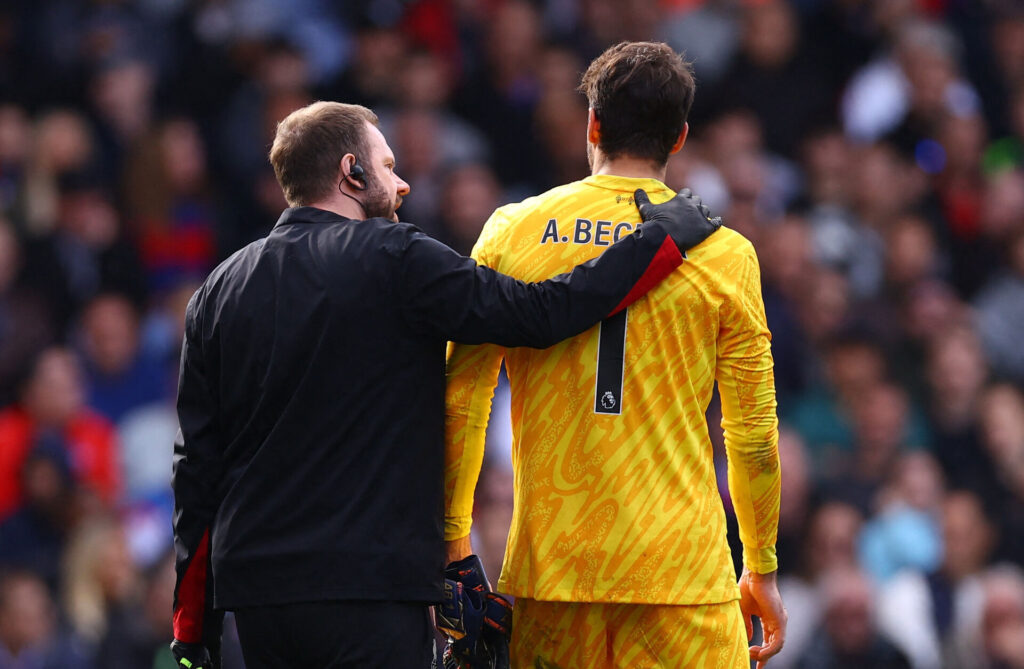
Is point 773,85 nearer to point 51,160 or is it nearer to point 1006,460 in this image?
point 1006,460

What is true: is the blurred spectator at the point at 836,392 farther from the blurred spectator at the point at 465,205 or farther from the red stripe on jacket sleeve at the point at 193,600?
the red stripe on jacket sleeve at the point at 193,600

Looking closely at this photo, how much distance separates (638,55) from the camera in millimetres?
3254

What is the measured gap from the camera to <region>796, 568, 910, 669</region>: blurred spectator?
20.0ft

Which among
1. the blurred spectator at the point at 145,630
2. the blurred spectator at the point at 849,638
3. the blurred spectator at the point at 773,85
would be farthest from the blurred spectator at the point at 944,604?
the blurred spectator at the point at 145,630

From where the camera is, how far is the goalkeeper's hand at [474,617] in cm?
325

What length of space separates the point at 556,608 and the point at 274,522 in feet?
2.18

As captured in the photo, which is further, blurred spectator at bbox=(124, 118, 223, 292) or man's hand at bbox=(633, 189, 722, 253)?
blurred spectator at bbox=(124, 118, 223, 292)

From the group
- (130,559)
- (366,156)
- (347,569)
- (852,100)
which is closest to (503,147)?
(852,100)

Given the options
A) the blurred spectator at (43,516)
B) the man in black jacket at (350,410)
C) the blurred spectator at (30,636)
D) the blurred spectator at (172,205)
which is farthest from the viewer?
the blurred spectator at (172,205)

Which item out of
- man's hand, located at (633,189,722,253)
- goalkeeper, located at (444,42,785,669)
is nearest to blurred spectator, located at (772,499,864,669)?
goalkeeper, located at (444,42,785,669)

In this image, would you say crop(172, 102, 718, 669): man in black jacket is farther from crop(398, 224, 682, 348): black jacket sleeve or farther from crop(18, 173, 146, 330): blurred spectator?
crop(18, 173, 146, 330): blurred spectator

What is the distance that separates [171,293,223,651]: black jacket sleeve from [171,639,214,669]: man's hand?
4.6 inches

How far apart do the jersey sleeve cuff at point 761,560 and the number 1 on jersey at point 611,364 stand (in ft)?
1.88

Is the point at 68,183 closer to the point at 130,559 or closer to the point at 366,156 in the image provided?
the point at 130,559
